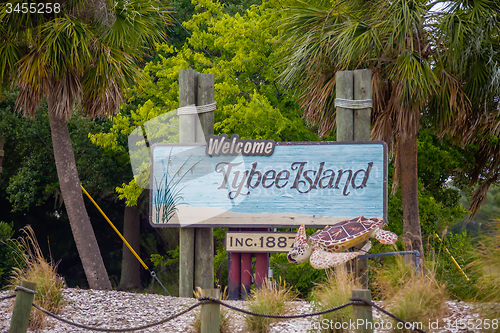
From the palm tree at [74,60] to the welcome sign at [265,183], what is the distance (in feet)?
5.96

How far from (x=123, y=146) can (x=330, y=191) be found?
9.19 metres

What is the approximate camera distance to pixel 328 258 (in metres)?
5.98

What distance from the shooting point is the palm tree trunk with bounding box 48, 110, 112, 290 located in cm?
851

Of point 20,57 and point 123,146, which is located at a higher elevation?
point 20,57

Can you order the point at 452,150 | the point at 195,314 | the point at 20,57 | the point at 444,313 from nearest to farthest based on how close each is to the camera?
the point at 444,313
the point at 195,314
the point at 20,57
the point at 452,150

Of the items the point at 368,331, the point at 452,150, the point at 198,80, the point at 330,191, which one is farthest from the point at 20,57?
the point at 452,150

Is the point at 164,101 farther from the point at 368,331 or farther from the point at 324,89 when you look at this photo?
the point at 368,331

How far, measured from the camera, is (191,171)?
7750 mm

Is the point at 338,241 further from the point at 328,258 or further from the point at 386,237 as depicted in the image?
the point at 386,237

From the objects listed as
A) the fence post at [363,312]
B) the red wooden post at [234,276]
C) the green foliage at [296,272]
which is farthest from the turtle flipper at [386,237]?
the green foliage at [296,272]

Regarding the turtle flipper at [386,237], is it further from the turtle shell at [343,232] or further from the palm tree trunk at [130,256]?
the palm tree trunk at [130,256]

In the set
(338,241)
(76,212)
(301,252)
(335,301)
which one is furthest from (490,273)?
(76,212)

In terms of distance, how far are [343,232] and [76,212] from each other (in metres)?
5.12

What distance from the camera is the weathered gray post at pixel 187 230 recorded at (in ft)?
24.9
